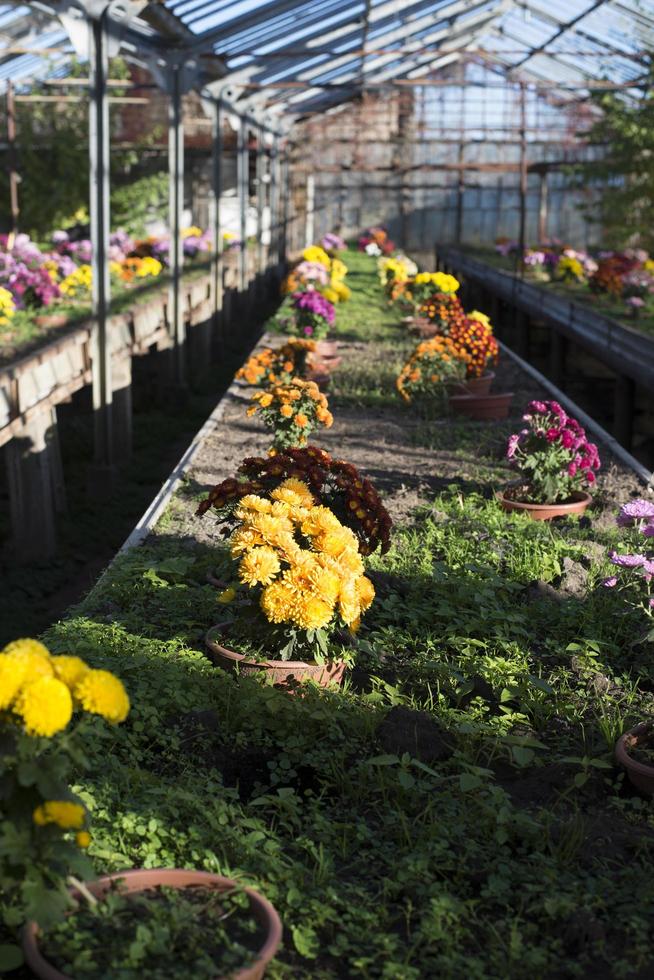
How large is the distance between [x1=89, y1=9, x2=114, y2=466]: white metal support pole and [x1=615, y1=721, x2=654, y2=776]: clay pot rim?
22.4 feet

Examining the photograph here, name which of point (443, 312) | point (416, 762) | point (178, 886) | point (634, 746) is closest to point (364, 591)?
point (416, 762)

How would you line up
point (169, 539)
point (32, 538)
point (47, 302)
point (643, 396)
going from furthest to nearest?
point (643, 396)
point (47, 302)
point (32, 538)
point (169, 539)

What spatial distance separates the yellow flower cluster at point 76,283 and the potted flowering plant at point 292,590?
8839 millimetres

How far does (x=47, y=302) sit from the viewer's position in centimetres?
1159

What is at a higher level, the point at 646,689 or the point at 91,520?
the point at 646,689

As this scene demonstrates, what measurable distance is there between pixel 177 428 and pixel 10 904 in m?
10.3

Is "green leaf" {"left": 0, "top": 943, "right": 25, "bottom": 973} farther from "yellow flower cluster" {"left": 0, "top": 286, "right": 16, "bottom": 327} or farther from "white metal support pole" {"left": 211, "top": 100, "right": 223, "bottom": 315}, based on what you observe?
"white metal support pole" {"left": 211, "top": 100, "right": 223, "bottom": 315}

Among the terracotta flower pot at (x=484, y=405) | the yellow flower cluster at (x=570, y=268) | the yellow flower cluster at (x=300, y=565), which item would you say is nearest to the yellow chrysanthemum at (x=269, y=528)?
the yellow flower cluster at (x=300, y=565)

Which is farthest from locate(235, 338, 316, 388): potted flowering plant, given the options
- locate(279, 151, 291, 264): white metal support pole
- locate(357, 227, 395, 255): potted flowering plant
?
locate(279, 151, 291, 264): white metal support pole

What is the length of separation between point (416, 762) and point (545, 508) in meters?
2.95

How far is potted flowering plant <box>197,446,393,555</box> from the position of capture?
473 centimetres

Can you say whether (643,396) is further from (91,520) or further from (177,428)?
(91,520)

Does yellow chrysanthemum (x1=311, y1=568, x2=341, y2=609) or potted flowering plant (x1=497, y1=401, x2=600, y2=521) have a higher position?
yellow chrysanthemum (x1=311, y1=568, x2=341, y2=609)

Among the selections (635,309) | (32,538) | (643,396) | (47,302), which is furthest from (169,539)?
(635,309)
